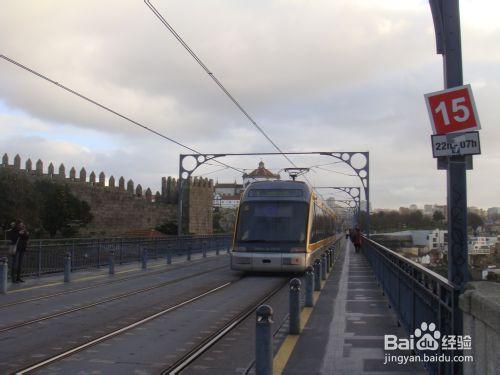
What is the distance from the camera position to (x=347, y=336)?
8672mm

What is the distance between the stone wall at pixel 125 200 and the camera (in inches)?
2196

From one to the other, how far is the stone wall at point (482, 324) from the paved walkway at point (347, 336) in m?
2.64

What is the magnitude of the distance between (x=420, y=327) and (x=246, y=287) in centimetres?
996

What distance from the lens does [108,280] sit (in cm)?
1739

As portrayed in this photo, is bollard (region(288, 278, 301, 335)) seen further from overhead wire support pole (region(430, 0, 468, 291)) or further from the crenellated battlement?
the crenellated battlement

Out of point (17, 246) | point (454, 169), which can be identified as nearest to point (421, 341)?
point (454, 169)

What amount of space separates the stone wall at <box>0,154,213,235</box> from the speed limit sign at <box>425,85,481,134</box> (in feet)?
152

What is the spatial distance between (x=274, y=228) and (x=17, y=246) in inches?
303

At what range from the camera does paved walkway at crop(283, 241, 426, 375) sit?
22.2 feet

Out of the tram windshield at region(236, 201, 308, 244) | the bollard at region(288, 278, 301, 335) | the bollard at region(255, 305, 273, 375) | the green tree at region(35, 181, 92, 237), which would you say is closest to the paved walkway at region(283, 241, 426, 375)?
the bollard at region(288, 278, 301, 335)

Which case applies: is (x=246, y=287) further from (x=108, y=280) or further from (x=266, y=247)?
(x=108, y=280)

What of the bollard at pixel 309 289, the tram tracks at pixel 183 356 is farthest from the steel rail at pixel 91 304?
the bollard at pixel 309 289

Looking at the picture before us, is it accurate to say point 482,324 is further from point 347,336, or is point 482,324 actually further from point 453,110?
point 347,336

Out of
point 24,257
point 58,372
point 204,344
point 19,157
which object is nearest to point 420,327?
point 204,344
